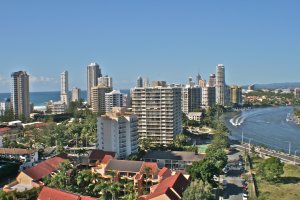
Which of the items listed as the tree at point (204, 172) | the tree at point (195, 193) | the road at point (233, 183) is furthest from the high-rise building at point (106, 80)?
the tree at point (195, 193)

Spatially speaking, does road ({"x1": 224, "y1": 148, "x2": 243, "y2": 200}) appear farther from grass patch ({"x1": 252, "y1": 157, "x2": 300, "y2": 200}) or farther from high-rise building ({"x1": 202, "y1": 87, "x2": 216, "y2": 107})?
high-rise building ({"x1": 202, "y1": 87, "x2": 216, "y2": 107})

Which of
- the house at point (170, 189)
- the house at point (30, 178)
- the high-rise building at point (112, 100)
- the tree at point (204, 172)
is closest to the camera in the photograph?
the house at point (170, 189)

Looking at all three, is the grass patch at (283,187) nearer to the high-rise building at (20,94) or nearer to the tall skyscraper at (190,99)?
the tall skyscraper at (190,99)

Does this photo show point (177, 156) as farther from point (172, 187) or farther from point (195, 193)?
point (195, 193)

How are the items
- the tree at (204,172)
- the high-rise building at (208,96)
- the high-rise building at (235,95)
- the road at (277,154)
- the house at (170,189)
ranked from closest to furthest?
the house at (170,189) → the tree at (204,172) → the road at (277,154) → the high-rise building at (208,96) → the high-rise building at (235,95)

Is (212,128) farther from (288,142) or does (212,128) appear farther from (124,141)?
(124,141)

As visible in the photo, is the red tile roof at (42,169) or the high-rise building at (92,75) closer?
the red tile roof at (42,169)
